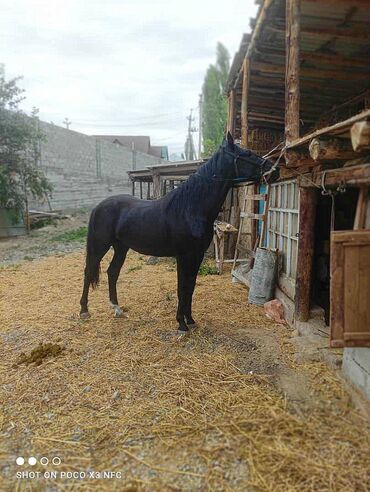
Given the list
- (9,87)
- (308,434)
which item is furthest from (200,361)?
(9,87)

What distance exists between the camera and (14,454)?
2.09 m

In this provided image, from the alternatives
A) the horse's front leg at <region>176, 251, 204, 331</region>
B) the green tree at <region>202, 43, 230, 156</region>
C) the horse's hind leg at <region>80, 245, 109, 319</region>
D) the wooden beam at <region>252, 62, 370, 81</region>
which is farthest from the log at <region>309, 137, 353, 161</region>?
the green tree at <region>202, 43, 230, 156</region>

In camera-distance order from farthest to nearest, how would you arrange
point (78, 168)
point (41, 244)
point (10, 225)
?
point (78, 168) → point (10, 225) → point (41, 244)

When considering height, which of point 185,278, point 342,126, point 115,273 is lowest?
point 115,273

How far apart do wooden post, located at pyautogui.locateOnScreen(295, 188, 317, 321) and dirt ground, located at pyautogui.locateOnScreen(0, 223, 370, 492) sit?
0.38 metres

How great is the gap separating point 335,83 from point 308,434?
4.85 meters

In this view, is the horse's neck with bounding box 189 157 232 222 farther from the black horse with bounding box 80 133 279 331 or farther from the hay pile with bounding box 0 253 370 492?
the hay pile with bounding box 0 253 370 492

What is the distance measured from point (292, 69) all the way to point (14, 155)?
1075cm

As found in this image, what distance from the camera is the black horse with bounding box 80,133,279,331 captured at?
362cm

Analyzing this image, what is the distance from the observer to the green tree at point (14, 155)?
11047 mm

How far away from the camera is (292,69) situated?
3170mm

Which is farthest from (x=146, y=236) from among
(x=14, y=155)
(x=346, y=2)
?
(x=14, y=155)

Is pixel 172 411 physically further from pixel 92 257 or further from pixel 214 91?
pixel 214 91

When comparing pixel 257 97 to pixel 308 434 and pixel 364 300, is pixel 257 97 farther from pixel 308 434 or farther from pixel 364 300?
pixel 308 434
